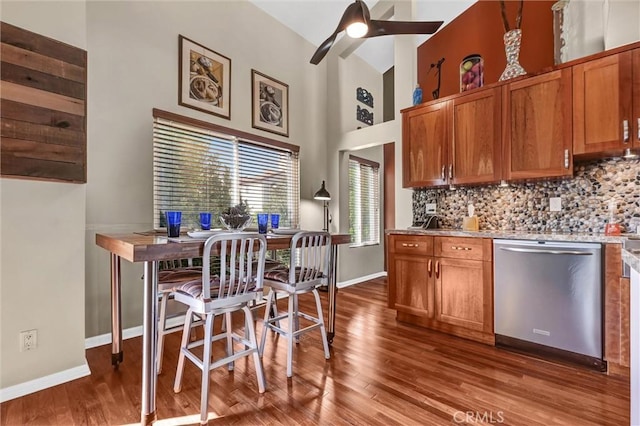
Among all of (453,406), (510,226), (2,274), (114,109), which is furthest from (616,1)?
(2,274)

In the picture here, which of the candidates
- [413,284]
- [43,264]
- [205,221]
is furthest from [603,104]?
[43,264]

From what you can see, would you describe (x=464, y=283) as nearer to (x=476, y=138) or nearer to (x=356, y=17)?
(x=476, y=138)

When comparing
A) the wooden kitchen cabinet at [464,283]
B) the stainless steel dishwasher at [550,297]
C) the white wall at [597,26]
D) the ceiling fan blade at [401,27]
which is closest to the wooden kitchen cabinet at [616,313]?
the stainless steel dishwasher at [550,297]

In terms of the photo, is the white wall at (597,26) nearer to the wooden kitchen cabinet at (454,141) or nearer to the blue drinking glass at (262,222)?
the wooden kitchen cabinet at (454,141)

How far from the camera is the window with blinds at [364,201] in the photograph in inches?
198

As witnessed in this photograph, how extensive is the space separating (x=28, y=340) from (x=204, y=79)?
264 centimetres

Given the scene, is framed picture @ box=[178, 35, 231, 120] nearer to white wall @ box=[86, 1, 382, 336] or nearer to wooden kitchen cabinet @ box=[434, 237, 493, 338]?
white wall @ box=[86, 1, 382, 336]

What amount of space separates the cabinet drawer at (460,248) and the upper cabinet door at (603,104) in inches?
40.3

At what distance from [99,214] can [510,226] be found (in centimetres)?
372

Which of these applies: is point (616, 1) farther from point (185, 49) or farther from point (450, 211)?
point (185, 49)

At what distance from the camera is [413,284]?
290 centimetres

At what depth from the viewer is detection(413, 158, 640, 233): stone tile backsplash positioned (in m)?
2.30

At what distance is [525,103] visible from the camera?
2.52 meters

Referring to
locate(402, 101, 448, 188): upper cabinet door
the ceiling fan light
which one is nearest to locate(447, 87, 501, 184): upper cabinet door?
locate(402, 101, 448, 188): upper cabinet door
